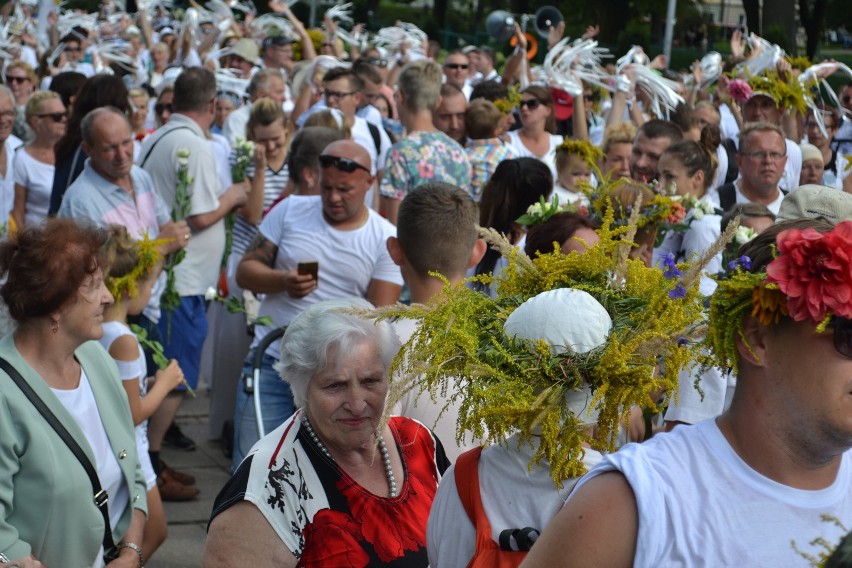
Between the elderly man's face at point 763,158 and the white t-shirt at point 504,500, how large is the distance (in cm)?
484

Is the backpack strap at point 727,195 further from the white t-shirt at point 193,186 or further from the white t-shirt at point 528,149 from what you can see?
the white t-shirt at point 193,186

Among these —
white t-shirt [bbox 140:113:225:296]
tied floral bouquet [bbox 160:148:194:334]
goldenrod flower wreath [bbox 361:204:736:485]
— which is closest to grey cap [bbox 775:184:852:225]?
goldenrod flower wreath [bbox 361:204:736:485]

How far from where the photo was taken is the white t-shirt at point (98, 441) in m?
3.89

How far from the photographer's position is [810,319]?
2041mm

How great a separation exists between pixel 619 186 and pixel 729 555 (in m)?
3.76

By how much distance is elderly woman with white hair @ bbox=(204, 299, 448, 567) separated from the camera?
315 centimetres

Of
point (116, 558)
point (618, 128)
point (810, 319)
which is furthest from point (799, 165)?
point (810, 319)

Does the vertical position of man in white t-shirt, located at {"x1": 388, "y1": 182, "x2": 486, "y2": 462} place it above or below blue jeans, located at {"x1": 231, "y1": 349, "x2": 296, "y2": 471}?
above

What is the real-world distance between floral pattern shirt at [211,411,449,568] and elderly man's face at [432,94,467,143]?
18.6ft

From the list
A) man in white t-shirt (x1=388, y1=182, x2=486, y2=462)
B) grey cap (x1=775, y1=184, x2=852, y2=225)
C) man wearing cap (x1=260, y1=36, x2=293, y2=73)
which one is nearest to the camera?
grey cap (x1=775, y1=184, x2=852, y2=225)

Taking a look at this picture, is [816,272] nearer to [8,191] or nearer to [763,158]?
[763,158]

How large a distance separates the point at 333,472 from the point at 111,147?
12.1 feet

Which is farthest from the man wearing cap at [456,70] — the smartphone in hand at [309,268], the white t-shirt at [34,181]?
the smartphone in hand at [309,268]

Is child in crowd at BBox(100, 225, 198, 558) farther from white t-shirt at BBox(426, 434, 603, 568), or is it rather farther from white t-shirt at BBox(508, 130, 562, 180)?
white t-shirt at BBox(508, 130, 562, 180)
